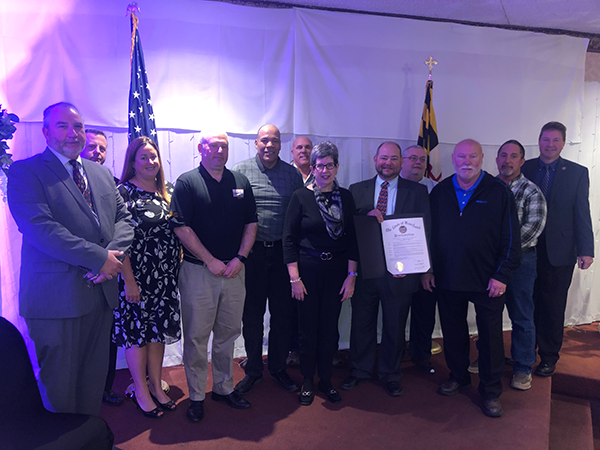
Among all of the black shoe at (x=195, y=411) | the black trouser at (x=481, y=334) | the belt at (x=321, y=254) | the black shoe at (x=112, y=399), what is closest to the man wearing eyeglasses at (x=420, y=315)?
the black trouser at (x=481, y=334)

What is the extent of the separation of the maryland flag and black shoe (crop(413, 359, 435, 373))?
170 centimetres

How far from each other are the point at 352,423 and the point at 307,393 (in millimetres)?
367

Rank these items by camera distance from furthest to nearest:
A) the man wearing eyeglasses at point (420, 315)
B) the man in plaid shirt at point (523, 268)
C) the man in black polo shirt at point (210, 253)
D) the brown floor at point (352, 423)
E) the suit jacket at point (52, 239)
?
the man wearing eyeglasses at point (420, 315), the man in plaid shirt at point (523, 268), the man in black polo shirt at point (210, 253), the brown floor at point (352, 423), the suit jacket at point (52, 239)

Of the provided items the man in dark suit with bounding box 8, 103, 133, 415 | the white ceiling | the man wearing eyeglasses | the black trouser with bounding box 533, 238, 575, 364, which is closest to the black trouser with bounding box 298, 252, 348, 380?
the man wearing eyeglasses

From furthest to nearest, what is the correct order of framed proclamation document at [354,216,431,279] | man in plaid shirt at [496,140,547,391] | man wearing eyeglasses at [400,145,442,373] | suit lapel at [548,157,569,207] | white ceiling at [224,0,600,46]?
white ceiling at [224,0,600,46]
man wearing eyeglasses at [400,145,442,373]
suit lapel at [548,157,569,207]
man in plaid shirt at [496,140,547,391]
framed proclamation document at [354,216,431,279]

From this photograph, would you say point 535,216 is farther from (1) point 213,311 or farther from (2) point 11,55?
(2) point 11,55

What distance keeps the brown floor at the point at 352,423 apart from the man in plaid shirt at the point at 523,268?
0.73 feet

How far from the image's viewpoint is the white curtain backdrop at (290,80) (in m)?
3.03

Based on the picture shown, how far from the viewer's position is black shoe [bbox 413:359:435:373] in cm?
307

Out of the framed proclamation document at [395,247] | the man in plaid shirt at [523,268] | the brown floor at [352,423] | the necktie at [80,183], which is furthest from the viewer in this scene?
the man in plaid shirt at [523,268]

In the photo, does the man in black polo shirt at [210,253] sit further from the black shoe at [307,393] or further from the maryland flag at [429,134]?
the maryland flag at [429,134]

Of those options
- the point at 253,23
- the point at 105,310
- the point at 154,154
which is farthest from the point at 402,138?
the point at 105,310

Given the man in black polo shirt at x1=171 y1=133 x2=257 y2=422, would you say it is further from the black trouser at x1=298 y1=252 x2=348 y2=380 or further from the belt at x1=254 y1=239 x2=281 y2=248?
the black trouser at x1=298 y1=252 x2=348 y2=380

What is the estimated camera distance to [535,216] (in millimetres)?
2758
